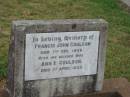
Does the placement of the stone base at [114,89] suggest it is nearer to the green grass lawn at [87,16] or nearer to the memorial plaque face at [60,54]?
the memorial plaque face at [60,54]

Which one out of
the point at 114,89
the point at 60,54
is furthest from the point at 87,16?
the point at 60,54

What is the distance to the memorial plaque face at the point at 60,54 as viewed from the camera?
402cm

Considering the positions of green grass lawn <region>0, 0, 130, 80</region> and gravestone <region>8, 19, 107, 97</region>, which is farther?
green grass lawn <region>0, 0, 130, 80</region>

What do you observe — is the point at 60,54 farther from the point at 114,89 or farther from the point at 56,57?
the point at 114,89

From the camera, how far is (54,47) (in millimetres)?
4102

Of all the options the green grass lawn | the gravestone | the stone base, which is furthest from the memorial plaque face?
the green grass lawn

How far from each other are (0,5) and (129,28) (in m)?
2.71

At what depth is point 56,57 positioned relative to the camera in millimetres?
4152

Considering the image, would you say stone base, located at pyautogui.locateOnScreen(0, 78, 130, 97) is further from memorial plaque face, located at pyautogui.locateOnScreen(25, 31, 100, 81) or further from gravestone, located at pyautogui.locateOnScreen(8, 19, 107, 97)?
memorial plaque face, located at pyautogui.locateOnScreen(25, 31, 100, 81)

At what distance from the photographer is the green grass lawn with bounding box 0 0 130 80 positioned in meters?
6.14

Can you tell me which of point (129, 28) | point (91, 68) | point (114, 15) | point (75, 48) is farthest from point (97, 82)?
point (114, 15)

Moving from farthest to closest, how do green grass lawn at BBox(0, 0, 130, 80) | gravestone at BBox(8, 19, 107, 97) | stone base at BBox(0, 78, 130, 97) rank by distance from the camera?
green grass lawn at BBox(0, 0, 130, 80)
stone base at BBox(0, 78, 130, 97)
gravestone at BBox(8, 19, 107, 97)

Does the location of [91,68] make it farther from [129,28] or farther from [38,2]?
[38,2]

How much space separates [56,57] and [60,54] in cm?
5
